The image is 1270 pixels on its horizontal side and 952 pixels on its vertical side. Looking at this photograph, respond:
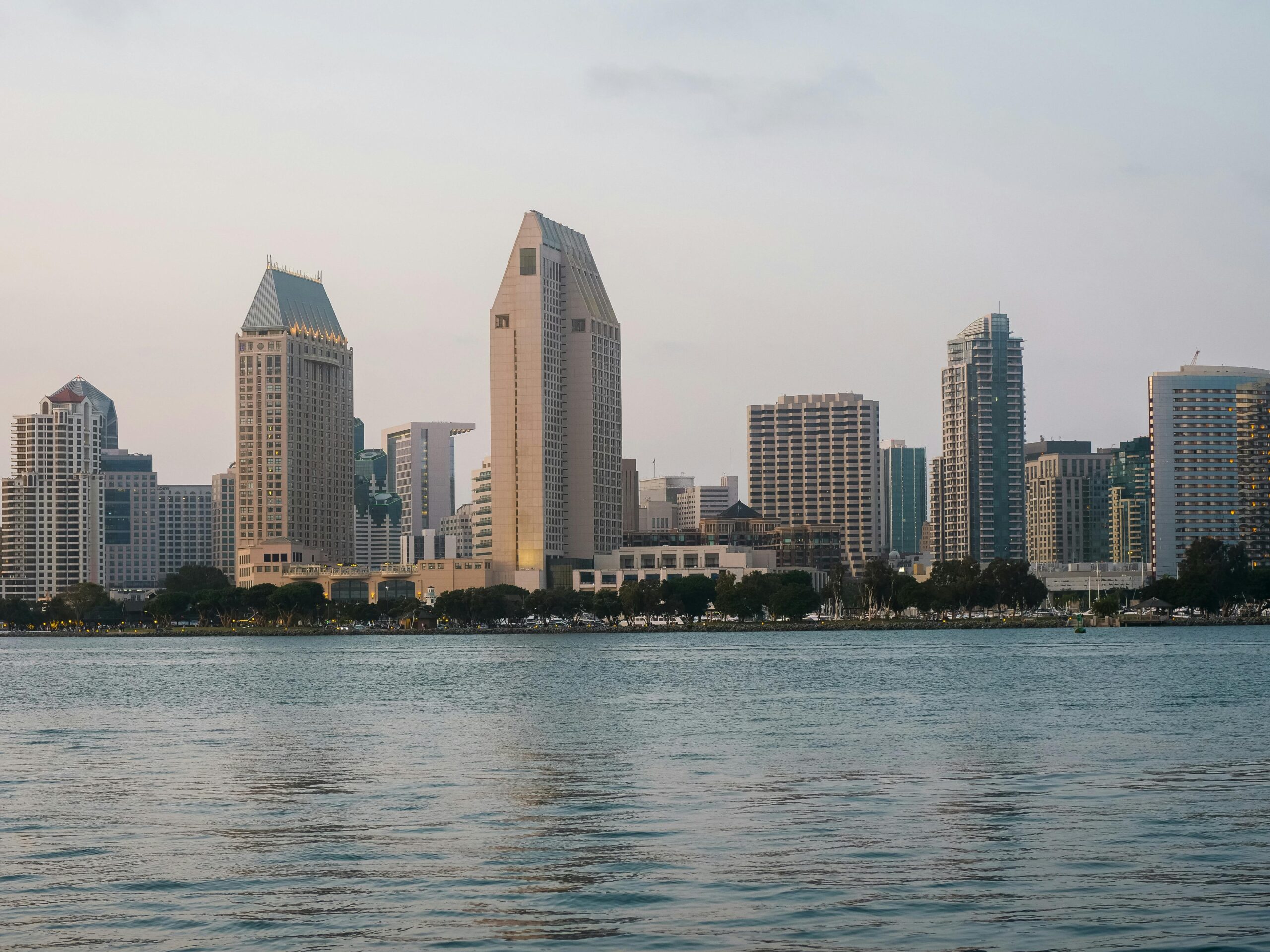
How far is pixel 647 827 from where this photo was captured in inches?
1785

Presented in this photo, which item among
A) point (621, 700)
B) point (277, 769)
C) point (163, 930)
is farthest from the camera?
point (621, 700)

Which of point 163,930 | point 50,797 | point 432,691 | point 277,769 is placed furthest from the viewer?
point 432,691

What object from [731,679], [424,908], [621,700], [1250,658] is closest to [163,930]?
[424,908]

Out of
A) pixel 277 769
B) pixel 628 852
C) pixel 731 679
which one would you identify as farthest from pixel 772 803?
pixel 731 679

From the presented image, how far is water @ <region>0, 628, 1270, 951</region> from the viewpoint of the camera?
1277 inches

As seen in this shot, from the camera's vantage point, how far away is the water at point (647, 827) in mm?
32438

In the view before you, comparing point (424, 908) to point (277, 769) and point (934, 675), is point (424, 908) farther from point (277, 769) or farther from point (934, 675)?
point (934, 675)

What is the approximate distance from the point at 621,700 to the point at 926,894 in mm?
69328

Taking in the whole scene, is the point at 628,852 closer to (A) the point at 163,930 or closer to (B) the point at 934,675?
(A) the point at 163,930

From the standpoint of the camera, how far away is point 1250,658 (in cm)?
15262

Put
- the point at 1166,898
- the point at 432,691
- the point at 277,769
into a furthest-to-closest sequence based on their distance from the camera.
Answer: the point at 432,691
the point at 277,769
the point at 1166,898

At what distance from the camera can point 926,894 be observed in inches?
1377

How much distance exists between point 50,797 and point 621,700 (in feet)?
176

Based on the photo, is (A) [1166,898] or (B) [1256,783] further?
(B) [1256,783]
